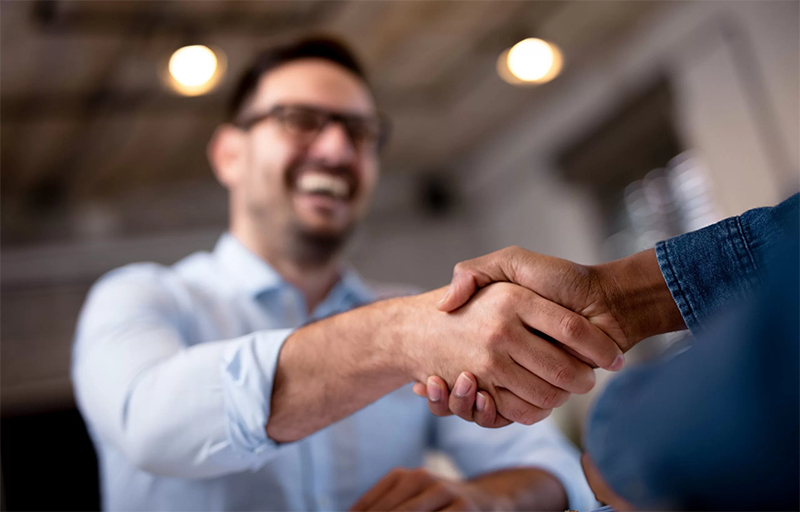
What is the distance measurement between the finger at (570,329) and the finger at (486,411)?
9 cm

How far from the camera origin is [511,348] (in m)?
0.70

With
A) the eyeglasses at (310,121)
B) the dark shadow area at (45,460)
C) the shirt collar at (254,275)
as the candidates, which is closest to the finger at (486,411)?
the shirt collar at (254,275)

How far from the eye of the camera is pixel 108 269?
12.3 feet

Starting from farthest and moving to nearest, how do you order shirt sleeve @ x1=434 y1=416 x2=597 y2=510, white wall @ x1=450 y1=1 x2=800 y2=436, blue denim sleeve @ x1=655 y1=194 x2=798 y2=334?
white wall @ x1=450 y1=1 x2=800 y2=436
shirt sleeve @ x1=434 y1=416 x2=597 y2=510
blue denim sleeve @ x1=655 y1=194 x2=798 y2=334

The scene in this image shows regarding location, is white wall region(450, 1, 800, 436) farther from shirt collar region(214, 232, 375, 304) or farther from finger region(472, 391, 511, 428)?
finger region(472, 391, 511, 428)

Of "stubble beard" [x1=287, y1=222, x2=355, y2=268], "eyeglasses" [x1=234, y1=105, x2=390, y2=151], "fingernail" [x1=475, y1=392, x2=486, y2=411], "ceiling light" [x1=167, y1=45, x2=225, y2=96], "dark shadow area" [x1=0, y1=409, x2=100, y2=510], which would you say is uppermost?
"ceiling light" [x1=167, y1=45, x2=225, y2=96]

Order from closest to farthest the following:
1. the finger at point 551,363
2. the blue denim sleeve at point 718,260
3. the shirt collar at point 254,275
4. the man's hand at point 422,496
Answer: the blue denim sleeve at point 718,260, the finger at point 551,363, the man's hand at point 422,496, the shirt collar at point 254,275

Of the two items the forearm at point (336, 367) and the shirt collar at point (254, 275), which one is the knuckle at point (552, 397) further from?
the shirt collar at point (254, 275)

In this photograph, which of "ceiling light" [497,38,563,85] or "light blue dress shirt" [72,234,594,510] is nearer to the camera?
"light blue dress shirt" [72,234,594,510]

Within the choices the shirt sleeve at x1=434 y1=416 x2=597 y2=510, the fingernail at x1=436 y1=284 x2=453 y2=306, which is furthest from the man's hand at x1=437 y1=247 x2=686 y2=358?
the shirt sleeve at x1=434 y1=416 x2=597 y2=510

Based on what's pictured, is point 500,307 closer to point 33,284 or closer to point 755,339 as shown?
point 755,339

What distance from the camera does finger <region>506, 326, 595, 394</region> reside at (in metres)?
0.69

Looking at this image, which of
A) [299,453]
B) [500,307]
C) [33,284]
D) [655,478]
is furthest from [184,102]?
[655,478]

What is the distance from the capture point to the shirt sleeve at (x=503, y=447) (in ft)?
3.54
